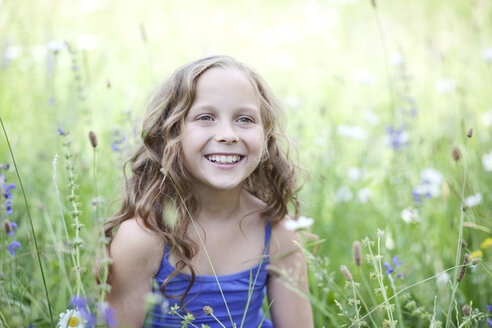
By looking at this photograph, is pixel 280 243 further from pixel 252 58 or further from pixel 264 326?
pixel 252 58

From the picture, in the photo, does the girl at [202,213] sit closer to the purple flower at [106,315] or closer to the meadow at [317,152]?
the meadow at [317,152]

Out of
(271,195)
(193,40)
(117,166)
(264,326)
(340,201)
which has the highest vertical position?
(193,40)

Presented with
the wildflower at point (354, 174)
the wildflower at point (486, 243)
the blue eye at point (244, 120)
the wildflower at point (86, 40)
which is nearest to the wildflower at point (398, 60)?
the wildflower at point (354, 174)

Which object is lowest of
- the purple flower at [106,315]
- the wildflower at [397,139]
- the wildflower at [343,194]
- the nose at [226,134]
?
the wildflower at [343,194]

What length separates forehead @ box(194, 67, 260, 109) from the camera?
1.59 m

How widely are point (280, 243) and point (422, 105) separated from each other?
8.28 feet

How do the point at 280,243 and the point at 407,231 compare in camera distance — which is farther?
the point at 407,231

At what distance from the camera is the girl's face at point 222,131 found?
1.56 meters

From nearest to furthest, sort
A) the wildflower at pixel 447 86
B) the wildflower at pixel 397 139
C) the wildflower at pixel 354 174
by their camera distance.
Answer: the wildflower at pixel 397 139 < the wildflower at pixel 354 174 < the wildflower at pixel 447 86

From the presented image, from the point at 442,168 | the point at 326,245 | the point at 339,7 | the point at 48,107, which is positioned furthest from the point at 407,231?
the point at 339,7

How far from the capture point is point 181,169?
164 cm

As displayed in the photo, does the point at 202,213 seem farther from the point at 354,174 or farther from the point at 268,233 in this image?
the point at 354,174

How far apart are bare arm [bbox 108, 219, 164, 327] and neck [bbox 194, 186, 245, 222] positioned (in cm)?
18

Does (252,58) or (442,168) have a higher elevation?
(252,58)
